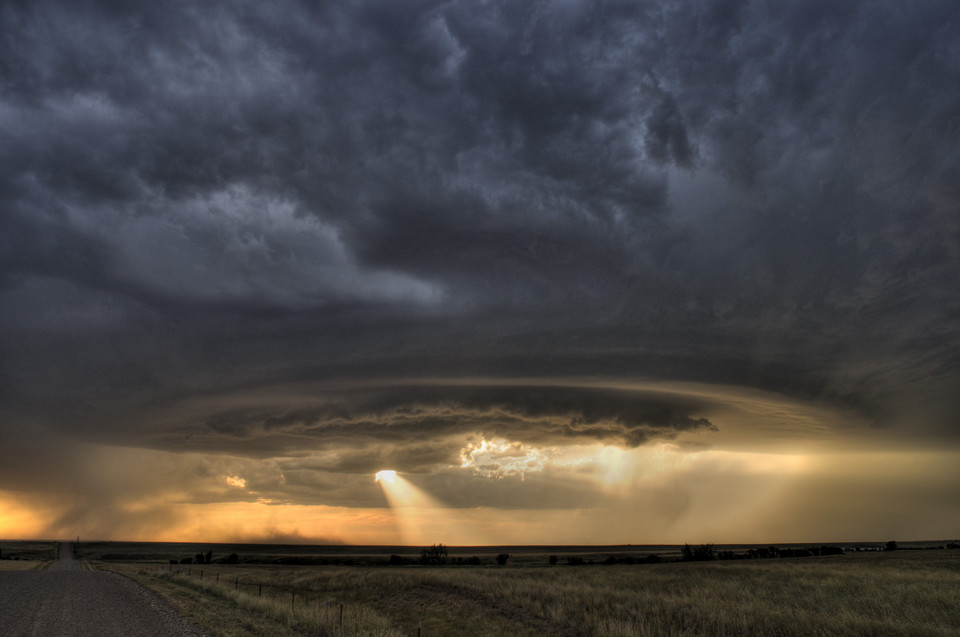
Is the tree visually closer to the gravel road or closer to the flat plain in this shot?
the flat plain

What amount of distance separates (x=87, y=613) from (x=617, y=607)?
2751cm

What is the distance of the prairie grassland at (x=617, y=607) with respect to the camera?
77.7ft

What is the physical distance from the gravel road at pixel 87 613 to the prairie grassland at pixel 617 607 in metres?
1.58

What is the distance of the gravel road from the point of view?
22344 millimetres

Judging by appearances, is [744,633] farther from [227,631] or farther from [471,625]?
[227,631]

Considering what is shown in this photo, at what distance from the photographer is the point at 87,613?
27.5 metres

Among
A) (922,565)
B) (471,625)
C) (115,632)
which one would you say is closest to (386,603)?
(471,625)

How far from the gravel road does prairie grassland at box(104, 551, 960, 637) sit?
1584 mm

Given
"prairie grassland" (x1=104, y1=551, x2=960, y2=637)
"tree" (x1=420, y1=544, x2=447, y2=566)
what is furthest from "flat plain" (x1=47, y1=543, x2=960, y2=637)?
"tree" (x1=420, y1=544, x2=447, y2=566)

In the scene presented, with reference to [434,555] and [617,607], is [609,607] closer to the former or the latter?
[617,607]

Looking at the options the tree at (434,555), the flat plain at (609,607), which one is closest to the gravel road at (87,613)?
the flat plain at (609,607)

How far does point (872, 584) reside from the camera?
39188mm

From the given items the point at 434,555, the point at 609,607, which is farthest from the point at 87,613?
the point at 434,555

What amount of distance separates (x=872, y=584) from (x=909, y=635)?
2355 centimetres
